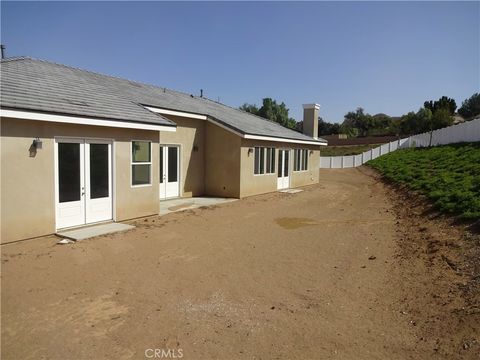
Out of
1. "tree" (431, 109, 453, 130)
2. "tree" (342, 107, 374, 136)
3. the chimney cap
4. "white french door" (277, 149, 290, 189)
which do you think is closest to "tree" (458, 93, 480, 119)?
"tree" (342, 107, 374, 136)

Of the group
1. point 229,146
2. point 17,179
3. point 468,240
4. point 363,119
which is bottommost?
point 468,240

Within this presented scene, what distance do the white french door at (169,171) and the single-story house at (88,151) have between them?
42 millimetres

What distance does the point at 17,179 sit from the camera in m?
7.73

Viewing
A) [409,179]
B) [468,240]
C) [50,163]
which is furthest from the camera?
[409,179]

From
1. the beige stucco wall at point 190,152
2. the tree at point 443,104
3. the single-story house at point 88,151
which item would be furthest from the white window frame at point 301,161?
the tree at point 443,104

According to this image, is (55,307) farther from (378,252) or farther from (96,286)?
(378,252)

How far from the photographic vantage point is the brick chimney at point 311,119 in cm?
2783

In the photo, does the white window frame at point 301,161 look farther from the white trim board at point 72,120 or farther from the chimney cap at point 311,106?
the white trim board at point 72,120

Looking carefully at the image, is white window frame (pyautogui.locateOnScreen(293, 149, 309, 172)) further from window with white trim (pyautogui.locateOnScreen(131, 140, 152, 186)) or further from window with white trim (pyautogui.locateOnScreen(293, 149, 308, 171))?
window with white trim (pyautogui.locateOnScreen(131, 140, 152, 186))

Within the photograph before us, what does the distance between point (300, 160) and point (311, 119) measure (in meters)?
6.87

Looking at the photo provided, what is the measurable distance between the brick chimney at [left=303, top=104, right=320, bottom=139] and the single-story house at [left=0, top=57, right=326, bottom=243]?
1261cm

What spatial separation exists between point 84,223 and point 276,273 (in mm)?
5452

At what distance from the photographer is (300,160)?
→ 879 inches

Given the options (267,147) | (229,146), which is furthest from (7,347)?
(267,147)
